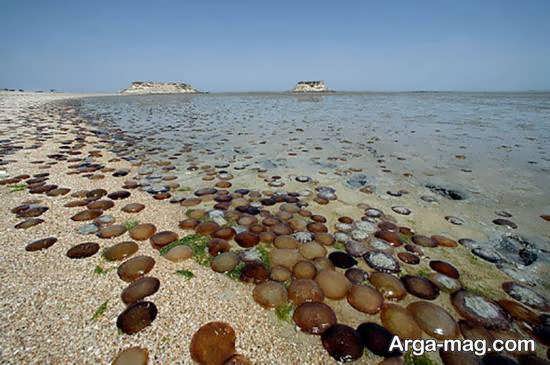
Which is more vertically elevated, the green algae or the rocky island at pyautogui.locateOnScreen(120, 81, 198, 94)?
the rocky island at pyautogui.locateOnScreen(120, 81, 198, 94)

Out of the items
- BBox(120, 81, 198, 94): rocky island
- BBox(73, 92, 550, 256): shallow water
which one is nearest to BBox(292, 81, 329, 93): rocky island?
BBox(120, 81, 198, 94): rocky island

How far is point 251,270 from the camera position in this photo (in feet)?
7.33

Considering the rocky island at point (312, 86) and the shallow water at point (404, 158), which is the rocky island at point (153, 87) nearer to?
the rocky island at point (312, 86)

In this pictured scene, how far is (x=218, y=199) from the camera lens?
12.1ft

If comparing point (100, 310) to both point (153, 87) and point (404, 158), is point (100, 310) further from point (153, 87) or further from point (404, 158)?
point (153, 87)

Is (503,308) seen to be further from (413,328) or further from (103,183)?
(103,183)

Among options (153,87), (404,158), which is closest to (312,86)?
(153,87)

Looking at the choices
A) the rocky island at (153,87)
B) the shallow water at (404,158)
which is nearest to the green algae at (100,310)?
the shallow water at (404,158)

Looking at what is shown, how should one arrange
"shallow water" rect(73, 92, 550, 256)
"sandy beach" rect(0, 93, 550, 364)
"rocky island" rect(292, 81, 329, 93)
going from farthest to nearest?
1. "rocky island" rect(292, 81, 329, 93)
2. "shallow water" rect(73, 92, 550, 256)
3. "sandy beach" rect(0, 93, 550, 364)

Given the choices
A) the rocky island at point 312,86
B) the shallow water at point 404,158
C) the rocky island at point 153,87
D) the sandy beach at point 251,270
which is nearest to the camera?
the sandy beach at point 251,270

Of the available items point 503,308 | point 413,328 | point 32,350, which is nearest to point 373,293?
point 413,328

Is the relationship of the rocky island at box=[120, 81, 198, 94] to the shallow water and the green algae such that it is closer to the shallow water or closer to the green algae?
the shallow water

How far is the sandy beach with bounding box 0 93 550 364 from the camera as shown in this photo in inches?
63.6

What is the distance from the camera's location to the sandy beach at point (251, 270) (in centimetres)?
161
